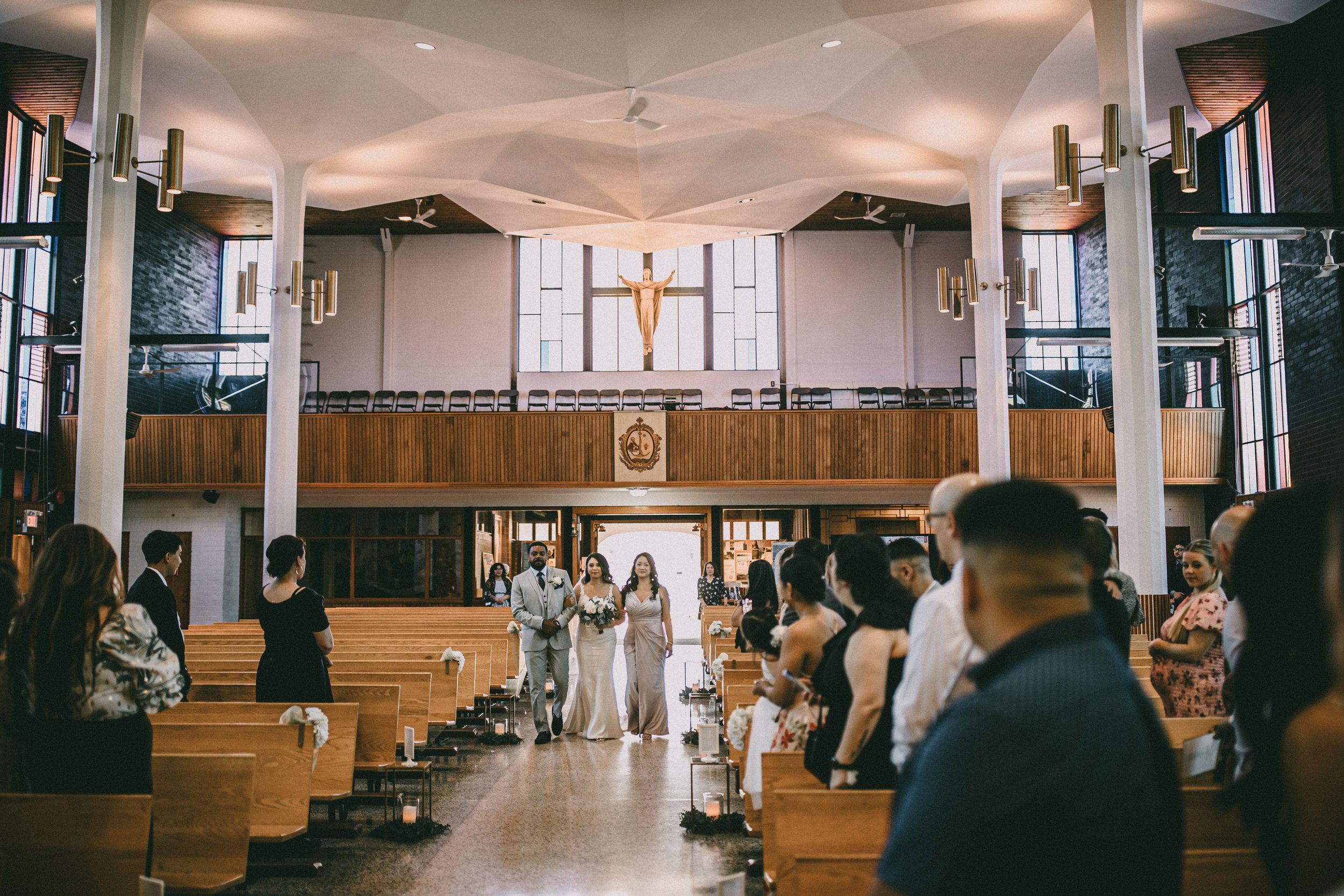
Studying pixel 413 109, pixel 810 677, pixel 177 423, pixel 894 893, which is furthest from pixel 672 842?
pixel 177 423

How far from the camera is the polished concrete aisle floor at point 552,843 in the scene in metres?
4.90

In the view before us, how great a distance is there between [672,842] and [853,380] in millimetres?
15440

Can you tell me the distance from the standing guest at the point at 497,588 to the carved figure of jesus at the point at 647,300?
17.0 feet

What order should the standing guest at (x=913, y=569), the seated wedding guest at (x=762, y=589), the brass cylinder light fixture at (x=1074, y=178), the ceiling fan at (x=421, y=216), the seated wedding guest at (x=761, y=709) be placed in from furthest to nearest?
the ceiling fan at (x=421, y=216)
the brass cylinder light fixture at (x=1074, y=178)
the seated wedding guest at (x=762, y=589)
the seated wedding guest at (x=761, y=709)
the standing guest at (x=913, y=569)

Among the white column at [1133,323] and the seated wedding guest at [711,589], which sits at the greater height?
the white column at [1133,323]

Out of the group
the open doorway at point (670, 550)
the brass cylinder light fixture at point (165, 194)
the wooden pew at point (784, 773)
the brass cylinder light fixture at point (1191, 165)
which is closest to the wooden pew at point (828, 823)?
the wooden pew at point (784, 773)

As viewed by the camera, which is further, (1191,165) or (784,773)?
(1191,165)

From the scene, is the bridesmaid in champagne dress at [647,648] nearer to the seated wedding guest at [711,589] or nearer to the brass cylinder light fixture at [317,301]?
the seated wedding guest at [711,589]

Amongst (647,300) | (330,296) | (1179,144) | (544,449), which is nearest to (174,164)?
(330,296)

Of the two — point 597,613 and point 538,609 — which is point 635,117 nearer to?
point 538,609

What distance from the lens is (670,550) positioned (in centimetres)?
1925

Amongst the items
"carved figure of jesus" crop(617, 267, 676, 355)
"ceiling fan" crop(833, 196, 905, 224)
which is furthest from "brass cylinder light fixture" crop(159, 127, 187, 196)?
"ceiling fan" crop(833, 196, 905, 224)

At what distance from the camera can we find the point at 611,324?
20641 millimetres

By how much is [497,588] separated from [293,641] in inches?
418
